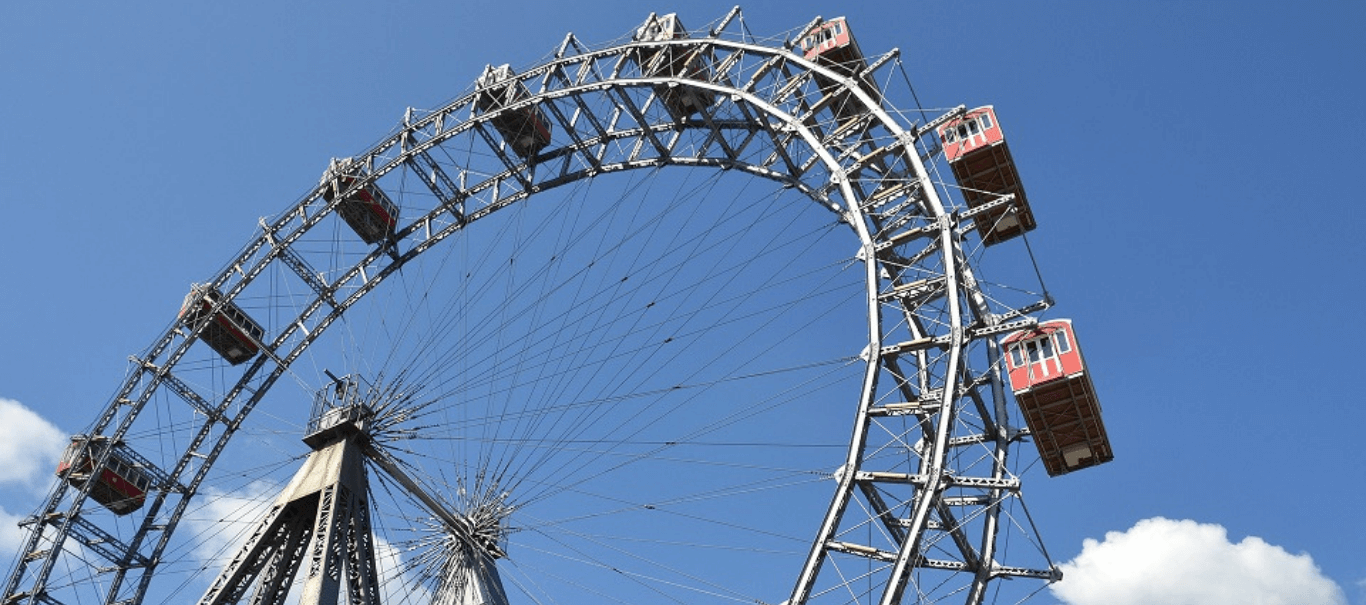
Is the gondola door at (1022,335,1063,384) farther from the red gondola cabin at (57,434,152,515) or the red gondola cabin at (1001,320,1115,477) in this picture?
the red gondola cabin at (57,434,152,515)

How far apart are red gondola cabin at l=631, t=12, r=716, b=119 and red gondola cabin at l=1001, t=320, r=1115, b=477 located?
8.53 meters

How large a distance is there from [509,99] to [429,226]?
4092 mm

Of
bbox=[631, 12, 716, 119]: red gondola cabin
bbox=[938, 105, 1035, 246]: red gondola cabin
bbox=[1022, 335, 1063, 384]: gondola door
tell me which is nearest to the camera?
bbox=[1022, 335, 1063, 384]: gondola door

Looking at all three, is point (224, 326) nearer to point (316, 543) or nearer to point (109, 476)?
point (109, 476)

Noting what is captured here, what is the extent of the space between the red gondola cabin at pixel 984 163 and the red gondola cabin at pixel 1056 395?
12.3 ft

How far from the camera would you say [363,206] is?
3322cm

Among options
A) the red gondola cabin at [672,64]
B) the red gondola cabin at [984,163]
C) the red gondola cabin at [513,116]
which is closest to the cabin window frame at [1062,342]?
the red gondola cabin at [984,163]

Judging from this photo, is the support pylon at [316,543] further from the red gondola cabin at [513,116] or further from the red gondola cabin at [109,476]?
→ the red gondola cabin at [109,476]

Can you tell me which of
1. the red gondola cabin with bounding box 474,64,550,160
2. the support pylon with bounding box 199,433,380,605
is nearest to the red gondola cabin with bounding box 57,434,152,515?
the support pylon with bounding box 199,433,380,605

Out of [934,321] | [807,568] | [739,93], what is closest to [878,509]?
[807,568]

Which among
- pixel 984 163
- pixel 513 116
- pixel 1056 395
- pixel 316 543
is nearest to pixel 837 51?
pixel 984 163

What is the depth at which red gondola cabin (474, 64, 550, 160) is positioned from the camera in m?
30.8

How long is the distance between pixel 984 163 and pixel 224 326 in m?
19.7

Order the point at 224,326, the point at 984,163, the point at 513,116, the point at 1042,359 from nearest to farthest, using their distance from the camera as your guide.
→ the point at 1042,359 → the point at 984,163 → the point at 513,116 → the point at 224,326
